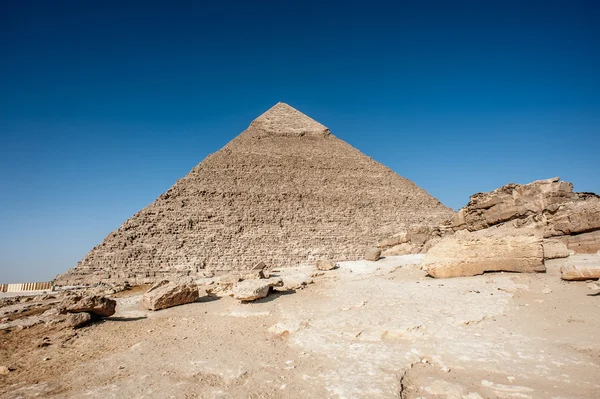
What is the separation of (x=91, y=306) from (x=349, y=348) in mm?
4055

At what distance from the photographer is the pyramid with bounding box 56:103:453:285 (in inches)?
1038

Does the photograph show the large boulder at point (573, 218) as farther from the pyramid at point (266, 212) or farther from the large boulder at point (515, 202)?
the pyramid at point (266, 212)

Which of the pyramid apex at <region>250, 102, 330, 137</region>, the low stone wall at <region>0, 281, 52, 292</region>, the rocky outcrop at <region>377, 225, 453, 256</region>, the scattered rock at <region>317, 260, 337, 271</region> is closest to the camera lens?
the scattered rock at <region>317, 260, 337, 271</region>

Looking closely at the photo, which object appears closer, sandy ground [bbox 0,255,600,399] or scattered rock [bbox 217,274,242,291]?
sandy ground [bbox 0,255,600,399]

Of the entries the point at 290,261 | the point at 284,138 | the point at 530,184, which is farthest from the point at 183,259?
the point at 530,184

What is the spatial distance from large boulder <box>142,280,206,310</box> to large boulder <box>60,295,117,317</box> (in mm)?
545

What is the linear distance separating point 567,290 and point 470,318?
1.49 metres

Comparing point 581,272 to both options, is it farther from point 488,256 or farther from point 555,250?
point 555,250

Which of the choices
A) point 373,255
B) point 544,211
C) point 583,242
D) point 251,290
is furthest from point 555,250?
point 251,290

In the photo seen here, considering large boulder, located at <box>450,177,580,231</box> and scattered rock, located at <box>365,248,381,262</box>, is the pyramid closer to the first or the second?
scattered rock, located at <box>365,248,381,262</box>

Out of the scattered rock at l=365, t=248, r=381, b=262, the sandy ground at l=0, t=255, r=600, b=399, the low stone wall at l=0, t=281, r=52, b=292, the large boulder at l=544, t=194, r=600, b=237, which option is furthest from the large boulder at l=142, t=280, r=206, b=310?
the low stone wall at l=0, t=281, r=52, b=292

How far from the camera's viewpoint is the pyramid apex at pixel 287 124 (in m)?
43.4

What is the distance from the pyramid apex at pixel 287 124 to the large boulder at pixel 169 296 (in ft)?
124

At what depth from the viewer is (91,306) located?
521cm
